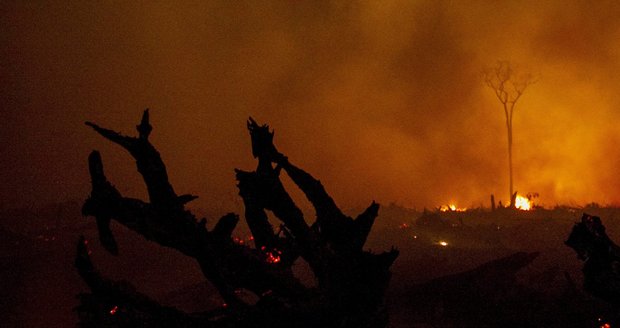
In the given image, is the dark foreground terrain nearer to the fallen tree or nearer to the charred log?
the charred log

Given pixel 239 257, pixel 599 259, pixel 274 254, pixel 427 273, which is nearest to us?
pixel 239 257

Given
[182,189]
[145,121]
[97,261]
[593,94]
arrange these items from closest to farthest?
[145,121] < [97,261] < [593,94] < [182,189]

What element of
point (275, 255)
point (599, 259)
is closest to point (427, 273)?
point (599, 259)

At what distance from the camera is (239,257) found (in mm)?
1992

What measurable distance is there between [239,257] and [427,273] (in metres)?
11.7

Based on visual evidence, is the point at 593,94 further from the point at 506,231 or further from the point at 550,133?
the point at 506,231

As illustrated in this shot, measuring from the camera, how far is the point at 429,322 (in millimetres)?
8984

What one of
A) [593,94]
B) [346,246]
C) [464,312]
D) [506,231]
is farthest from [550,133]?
[346,246]

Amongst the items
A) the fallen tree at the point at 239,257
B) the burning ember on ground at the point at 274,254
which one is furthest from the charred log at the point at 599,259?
the burning ember on ground at the point at 274,254

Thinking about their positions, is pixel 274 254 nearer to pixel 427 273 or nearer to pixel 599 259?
pixel 599 259

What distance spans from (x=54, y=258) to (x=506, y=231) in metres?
18.4

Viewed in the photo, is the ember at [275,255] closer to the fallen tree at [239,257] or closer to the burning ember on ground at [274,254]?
the burning ember on ground at [274,254]

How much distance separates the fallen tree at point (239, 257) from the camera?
5.93 ft

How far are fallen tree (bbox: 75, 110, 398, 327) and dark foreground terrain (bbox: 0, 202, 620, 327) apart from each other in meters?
5.00
